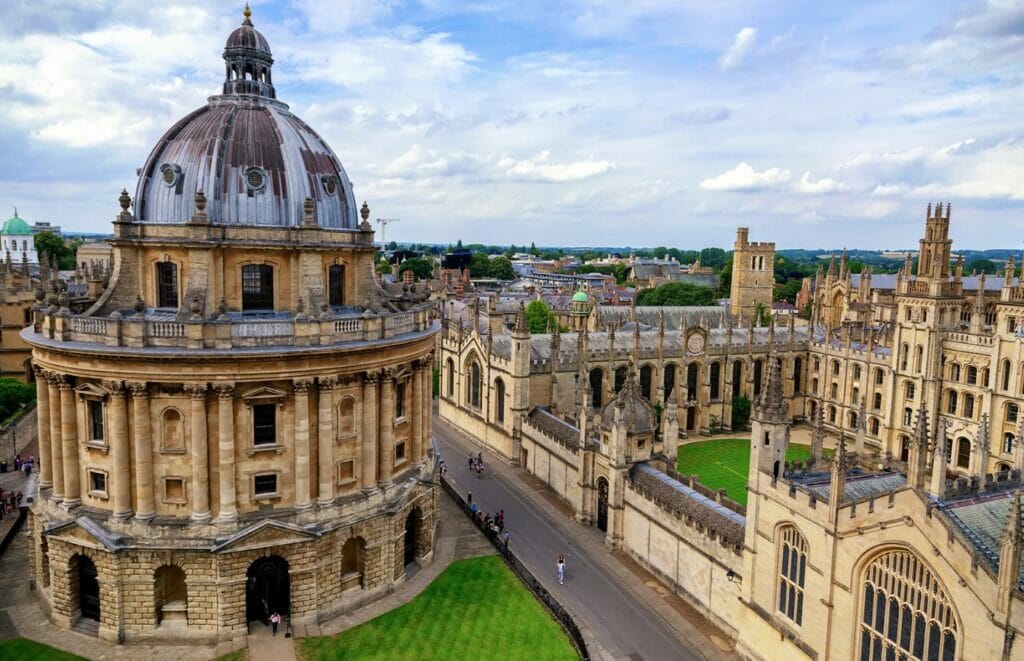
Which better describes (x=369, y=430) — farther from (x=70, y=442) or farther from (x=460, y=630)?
(x=70, y=442)

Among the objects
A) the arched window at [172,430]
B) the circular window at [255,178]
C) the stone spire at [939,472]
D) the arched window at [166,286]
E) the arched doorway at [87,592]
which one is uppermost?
the circular window at [255,178]

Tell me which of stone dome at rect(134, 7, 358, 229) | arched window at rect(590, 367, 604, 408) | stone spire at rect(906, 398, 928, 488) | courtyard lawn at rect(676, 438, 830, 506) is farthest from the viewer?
arched window at rect(590, 367, 604, 408)

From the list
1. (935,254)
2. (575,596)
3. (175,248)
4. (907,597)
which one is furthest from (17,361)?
(935,254)

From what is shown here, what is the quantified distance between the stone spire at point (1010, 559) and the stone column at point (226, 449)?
26.4m

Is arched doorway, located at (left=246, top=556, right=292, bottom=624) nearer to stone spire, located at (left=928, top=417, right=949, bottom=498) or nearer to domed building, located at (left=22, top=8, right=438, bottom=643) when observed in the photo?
domed building, located at (left=22, top=8, right=438, bottom=643)

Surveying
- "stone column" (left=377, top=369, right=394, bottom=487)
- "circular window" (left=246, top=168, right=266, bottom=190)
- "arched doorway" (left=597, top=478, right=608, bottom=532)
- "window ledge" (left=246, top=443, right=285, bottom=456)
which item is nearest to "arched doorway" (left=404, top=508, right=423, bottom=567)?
"stone column" (left=377, top=369, right=394, bottom=487)

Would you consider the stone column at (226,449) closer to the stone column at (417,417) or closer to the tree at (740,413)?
the stone column at (417,417)

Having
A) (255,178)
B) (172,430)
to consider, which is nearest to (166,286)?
(255,178)

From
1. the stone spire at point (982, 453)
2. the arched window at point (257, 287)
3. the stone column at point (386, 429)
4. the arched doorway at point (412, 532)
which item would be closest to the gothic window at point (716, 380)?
the arched doorway at point (412, 532)

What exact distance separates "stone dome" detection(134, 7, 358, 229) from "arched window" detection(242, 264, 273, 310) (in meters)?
2.07

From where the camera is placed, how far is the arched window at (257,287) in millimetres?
31531

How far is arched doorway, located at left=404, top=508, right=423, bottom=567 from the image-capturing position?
35.8m

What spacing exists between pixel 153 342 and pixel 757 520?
81.0 ft

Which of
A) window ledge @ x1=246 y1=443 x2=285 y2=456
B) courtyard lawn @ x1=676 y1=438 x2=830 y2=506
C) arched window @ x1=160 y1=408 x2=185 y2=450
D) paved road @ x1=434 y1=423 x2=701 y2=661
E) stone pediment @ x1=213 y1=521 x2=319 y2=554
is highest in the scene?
arched window @ x1=160 y1=408 x2=185 y2=450
